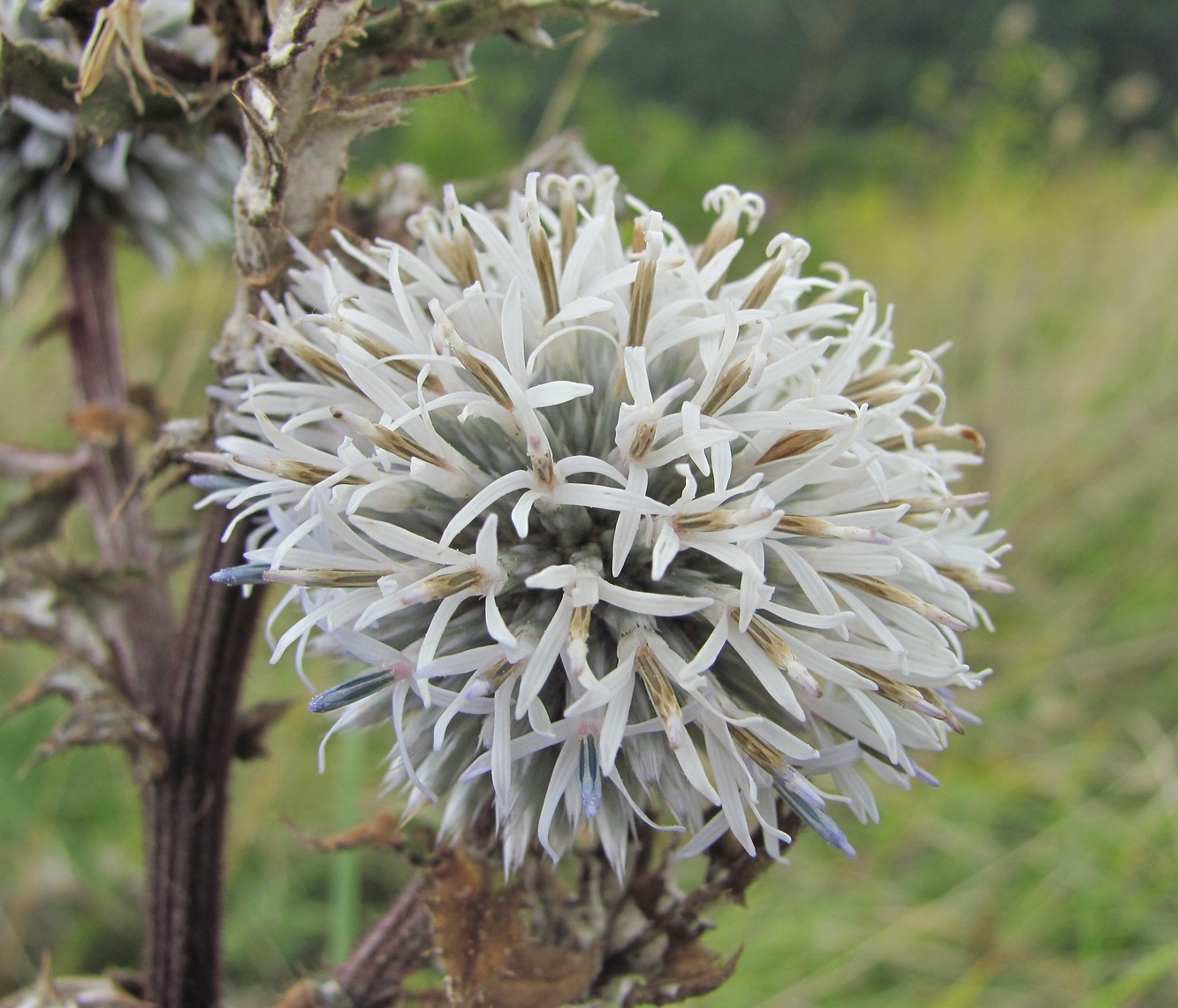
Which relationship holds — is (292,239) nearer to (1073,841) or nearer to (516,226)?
(516,226)

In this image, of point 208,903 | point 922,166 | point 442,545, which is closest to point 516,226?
point 442,545

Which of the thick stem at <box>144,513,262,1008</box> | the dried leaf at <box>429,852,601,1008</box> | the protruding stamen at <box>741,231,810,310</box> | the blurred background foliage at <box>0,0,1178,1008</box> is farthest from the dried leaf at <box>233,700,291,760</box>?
the protruding stamen at <box>741,231,810,310</box>

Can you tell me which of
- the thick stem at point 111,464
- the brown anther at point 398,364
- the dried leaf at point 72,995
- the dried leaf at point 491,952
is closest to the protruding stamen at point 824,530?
the brown anther at point 398,364

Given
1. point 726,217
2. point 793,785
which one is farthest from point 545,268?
point 793,785

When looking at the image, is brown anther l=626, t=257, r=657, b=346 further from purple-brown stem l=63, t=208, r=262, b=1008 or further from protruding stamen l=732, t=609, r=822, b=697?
purple-brown stem l=63, t=208, r=262, b=1008

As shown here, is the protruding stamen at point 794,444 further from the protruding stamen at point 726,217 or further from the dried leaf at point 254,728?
the dried leaf at point 254,728

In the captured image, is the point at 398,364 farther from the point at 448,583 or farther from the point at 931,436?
the point at 931,436
